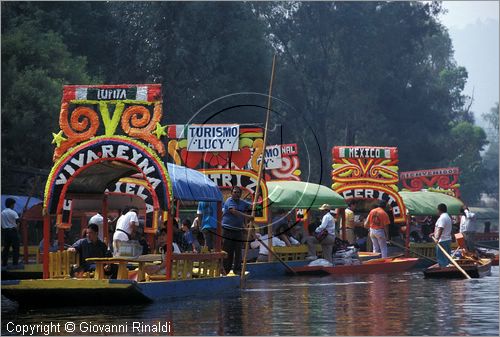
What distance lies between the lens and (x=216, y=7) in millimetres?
61094

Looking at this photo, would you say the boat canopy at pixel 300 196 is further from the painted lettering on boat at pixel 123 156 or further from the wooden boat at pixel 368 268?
the painted lettering on boat at pixel 123 156

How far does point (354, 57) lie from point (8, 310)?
59722 millimetres

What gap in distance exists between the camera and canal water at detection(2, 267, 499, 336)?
53.3 feet

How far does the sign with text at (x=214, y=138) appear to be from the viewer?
2938 centimetres

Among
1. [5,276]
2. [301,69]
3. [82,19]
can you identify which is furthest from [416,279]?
[301,69]

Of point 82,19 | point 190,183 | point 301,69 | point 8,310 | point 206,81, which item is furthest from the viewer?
point 301,69

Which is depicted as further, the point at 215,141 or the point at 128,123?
the point at 215,141

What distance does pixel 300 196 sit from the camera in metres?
31.9

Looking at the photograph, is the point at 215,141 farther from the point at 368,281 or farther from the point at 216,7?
the point at 216,7

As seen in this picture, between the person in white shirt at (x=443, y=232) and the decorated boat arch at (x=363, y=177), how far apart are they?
7.79 metres

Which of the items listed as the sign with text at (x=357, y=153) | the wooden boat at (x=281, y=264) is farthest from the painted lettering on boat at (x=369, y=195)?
the wooden boat at (x=281, y=264)

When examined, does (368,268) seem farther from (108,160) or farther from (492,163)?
(492,163)

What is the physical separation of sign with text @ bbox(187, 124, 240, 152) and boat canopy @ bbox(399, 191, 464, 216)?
39.8 feet

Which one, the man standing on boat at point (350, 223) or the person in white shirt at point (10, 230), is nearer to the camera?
the person in white shirt at point (10, 230)
